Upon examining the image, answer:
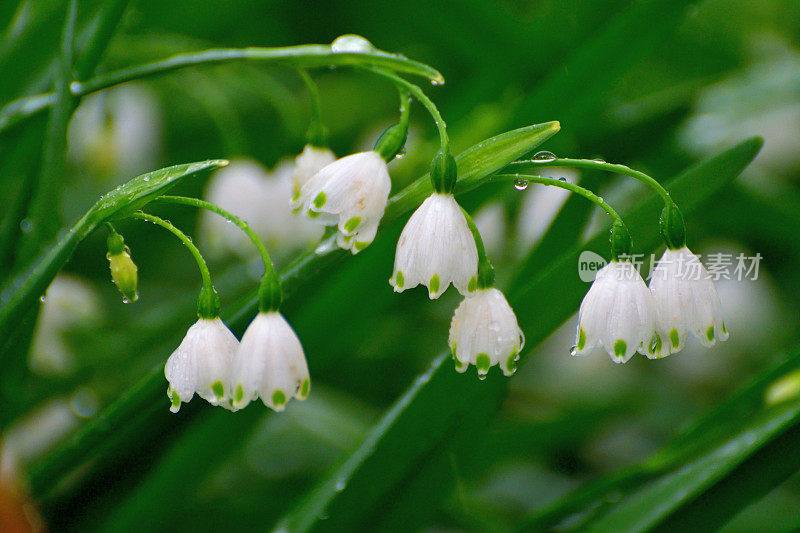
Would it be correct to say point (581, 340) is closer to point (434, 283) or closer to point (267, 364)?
point (434, 283)

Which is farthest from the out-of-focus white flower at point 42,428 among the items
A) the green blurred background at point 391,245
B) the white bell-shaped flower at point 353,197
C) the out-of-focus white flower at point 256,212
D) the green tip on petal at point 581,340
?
the green tip on petal at point 581,340

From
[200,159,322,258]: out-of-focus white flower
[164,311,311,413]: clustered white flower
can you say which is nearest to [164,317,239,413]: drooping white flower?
[164,311,311,413]: clustered white flower

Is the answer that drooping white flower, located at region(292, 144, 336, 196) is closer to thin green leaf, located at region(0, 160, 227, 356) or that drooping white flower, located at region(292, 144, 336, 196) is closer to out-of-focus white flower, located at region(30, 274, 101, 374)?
thin green leaf, located at region(0, 160, 227, 356)

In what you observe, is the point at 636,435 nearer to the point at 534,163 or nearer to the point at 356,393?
the point at 356,393

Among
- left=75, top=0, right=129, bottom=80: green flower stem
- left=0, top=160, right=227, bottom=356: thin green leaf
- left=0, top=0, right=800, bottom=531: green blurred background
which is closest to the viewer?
left=0, top=160, right=227, bottom=356: thin green leaf

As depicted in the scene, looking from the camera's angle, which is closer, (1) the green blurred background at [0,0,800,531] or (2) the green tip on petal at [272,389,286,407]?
(2) the green tip on petal at [272,389,286,407]

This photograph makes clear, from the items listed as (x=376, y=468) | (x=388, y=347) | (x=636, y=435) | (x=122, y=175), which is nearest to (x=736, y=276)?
(x=636, y=435)
